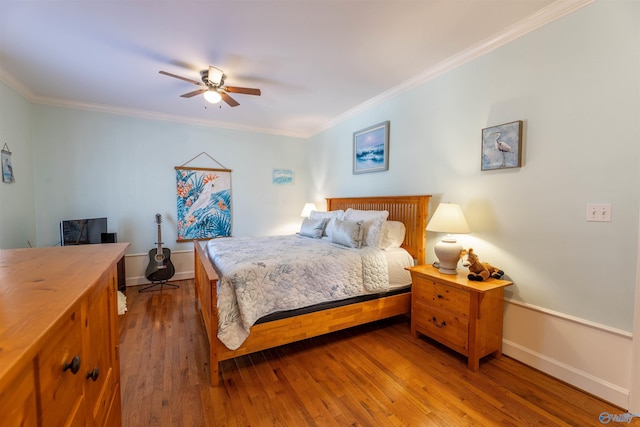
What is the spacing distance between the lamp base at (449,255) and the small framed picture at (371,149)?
1.38 m

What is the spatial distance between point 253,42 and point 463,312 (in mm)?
2803

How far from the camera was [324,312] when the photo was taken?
237 cm

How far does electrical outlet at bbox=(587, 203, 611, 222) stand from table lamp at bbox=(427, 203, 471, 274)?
0.75 meters

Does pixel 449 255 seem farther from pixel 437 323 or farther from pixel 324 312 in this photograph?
pixel 324 312

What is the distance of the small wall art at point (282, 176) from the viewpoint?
5.10m

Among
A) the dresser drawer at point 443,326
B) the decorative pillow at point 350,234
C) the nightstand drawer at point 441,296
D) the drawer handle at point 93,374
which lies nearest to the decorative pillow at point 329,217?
the decorative pillow at point 350,234

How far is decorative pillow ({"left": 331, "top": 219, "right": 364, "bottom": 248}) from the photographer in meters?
2.86

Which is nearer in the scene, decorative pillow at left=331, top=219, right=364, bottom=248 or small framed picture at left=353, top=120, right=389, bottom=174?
decorative pillow at left=331, top=219, right=364, bottom=248

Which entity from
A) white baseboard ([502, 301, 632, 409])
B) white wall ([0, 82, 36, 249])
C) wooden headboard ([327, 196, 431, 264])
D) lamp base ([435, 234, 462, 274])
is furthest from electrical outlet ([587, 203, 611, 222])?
white wall ([0, 82, 36, 249])

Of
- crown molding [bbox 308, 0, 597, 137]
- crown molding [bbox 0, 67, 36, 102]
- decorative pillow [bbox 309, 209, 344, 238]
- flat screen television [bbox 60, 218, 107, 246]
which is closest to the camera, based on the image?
crown molding [bbox 308, 0, 597, 137]

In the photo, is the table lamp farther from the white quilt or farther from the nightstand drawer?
the white quilt

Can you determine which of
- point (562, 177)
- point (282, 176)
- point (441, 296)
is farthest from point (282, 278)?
point (282, 176)

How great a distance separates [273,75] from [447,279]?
2638mm

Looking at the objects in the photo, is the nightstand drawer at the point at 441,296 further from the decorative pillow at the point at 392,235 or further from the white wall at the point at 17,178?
the white wall at the point at 17,178
